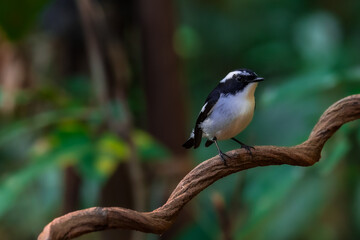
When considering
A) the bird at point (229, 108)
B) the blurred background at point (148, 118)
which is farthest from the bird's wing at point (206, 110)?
the blurred background at point (148, 118)

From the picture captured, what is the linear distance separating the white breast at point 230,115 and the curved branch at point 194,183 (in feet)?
0.29

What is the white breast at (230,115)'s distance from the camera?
1.24 meters

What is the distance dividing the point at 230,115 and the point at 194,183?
0.35 meters

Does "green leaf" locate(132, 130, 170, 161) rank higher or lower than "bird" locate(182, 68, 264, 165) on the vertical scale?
lower

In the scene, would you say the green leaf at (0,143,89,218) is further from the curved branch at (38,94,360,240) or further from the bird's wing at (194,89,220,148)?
the curved branch at (38,94,360,240)

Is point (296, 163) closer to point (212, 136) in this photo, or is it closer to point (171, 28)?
point (212, 136)

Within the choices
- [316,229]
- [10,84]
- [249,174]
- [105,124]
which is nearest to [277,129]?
[249,174]

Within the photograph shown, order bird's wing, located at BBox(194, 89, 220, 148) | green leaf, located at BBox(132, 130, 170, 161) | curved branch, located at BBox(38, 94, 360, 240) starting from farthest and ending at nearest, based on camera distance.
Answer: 1. green leaf, located at BBox(132, 130, 170, 161)
2. bird's wing, located at BBox(194, 89, 220, 148)
3. curved branch, located at BBox(38, 94, 360, 240)

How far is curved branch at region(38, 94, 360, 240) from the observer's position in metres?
0.80

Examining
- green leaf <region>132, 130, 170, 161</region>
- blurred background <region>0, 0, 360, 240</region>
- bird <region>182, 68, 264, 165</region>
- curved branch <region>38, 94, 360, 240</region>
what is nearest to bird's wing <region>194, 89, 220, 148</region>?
bird <region>182, 68, 264, 165</region>

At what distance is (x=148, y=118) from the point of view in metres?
3.01

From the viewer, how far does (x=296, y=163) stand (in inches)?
42.8

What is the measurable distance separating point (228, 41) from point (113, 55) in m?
2.42

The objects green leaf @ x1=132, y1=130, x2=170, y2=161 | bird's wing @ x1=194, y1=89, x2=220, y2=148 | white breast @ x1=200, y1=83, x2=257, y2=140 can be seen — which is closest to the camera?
white breast @ x1=200, y1=83, x2=257, y2=140
